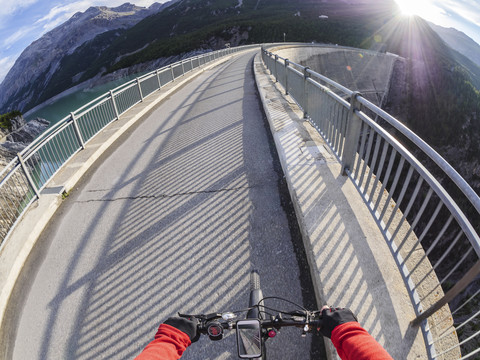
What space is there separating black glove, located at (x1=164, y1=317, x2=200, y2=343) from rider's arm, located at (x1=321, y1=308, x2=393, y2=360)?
2.65 ft

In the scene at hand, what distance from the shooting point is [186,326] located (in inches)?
65.5

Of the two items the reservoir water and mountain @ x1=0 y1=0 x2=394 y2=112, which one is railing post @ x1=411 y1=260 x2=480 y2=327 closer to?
the reservoir water

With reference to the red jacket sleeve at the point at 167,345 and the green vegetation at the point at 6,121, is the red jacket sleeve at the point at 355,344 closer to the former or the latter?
the red jacket sleeve at the point at 167,345

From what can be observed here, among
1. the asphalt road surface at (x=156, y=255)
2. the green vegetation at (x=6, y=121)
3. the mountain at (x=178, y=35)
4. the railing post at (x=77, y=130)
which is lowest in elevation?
the asphalt road surface at (x=156, y=255)

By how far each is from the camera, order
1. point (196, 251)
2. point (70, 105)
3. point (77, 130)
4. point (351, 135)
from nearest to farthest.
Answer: point (196, 251) → point (351, 135) → point (77, 130) → point (70, 105)

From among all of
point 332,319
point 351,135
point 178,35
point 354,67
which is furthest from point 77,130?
point 178,35

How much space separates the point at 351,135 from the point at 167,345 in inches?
136

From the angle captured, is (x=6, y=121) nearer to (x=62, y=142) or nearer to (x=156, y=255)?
(x=62, y=142)

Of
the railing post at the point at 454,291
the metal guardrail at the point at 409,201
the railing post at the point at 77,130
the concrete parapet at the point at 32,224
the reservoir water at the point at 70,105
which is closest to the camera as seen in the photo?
the railing post at the point at 454,291

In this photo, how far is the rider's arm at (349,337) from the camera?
142cm

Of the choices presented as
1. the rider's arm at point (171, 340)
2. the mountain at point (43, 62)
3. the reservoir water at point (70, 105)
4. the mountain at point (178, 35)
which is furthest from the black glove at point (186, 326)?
the mountain at point (43, 62)

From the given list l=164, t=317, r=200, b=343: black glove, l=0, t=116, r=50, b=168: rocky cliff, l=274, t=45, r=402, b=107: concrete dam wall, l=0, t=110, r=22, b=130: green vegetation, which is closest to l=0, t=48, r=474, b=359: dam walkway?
l=164, t=317, r=200, b=343: black glove

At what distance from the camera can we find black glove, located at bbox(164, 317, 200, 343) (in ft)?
5.41

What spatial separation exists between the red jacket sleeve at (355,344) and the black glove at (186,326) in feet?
2.78
